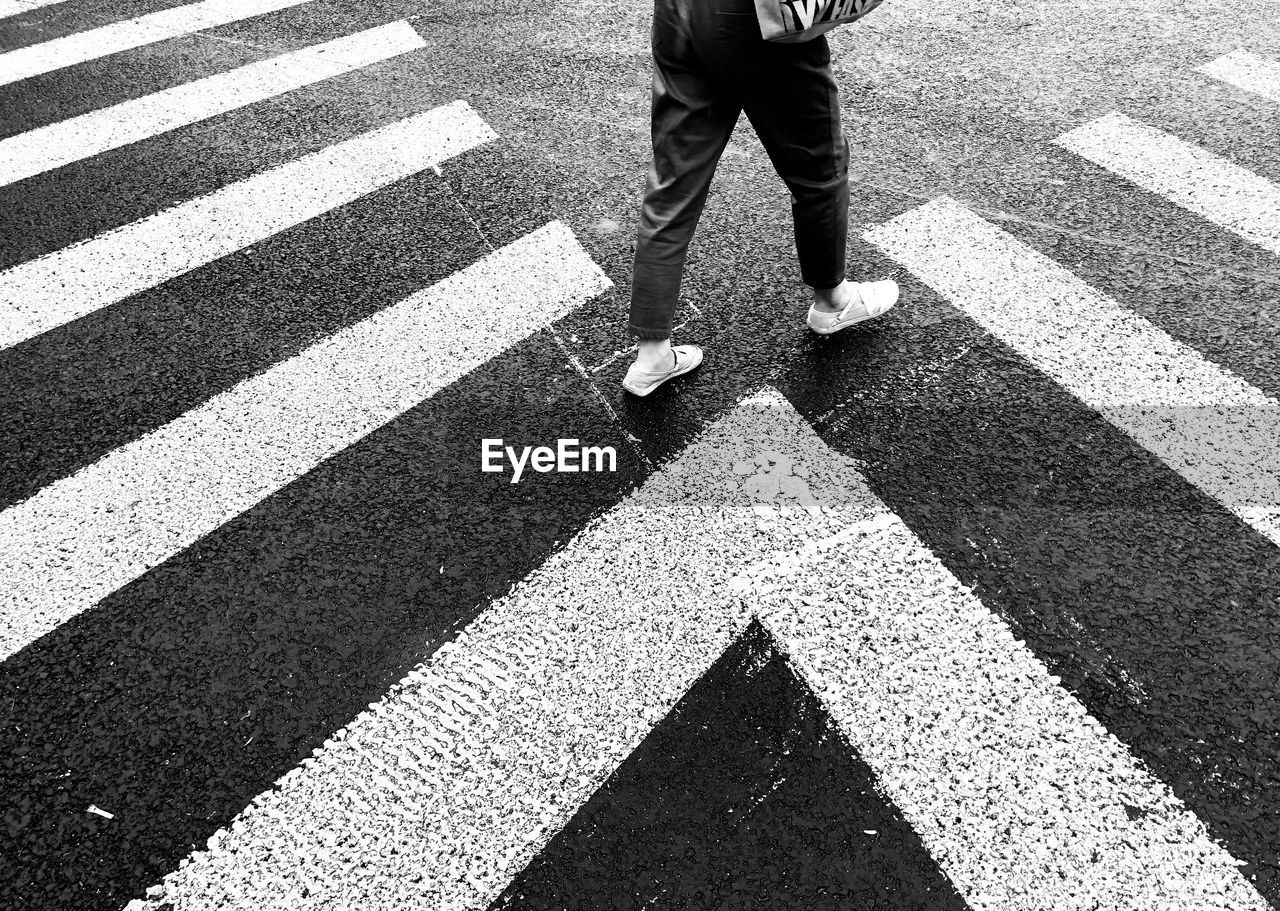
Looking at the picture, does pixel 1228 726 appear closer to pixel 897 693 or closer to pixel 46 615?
pixel 897 693

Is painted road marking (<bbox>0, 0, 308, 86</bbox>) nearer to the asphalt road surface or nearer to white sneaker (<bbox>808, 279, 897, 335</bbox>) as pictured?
the asphalt road surface

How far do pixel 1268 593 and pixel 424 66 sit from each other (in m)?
4.80

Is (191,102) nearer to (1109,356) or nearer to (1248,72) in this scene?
(1109,356)

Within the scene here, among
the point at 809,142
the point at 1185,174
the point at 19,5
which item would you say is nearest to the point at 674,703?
the point at 809,142

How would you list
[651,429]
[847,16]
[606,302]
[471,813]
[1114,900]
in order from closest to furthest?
1. [1114,900]
2. [471,813]
3. [847,16]
4. [651,429]
5. [606,302]

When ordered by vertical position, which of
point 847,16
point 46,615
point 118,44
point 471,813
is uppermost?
point 847,16

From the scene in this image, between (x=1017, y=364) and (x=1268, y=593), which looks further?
(x=1017, y=364)

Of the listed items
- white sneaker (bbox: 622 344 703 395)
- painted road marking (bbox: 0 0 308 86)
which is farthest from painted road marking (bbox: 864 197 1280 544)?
painted road marking (bbox: 0 0 308 86)

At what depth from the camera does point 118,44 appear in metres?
5.55

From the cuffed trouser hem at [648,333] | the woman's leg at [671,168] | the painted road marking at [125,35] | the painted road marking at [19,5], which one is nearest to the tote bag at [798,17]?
the woman's leg at [671,168]

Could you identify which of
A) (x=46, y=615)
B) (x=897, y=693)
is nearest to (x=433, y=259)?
(x=46, y=615)

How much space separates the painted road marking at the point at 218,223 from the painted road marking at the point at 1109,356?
226 cm

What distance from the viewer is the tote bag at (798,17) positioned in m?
2.28

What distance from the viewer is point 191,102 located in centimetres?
491
